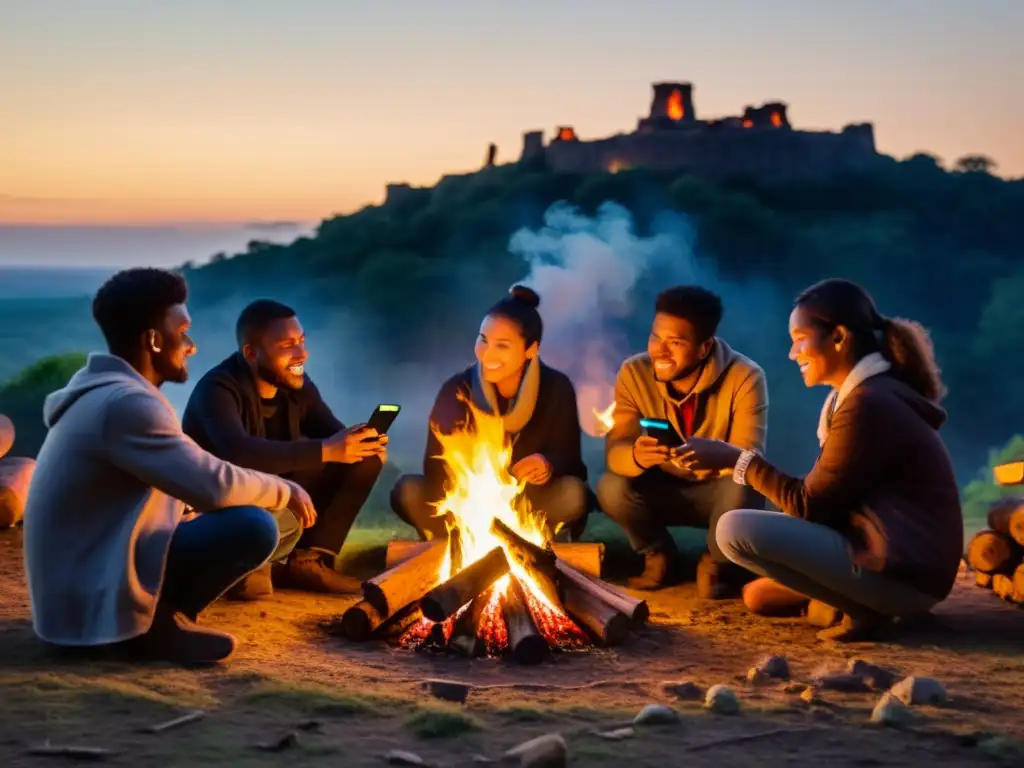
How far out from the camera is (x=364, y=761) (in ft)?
13.7

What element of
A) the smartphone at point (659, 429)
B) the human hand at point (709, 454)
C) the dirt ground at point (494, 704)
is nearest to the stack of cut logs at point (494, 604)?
the dirt ground at point (494, 704)

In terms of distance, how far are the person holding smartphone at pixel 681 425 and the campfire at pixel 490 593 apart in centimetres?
63

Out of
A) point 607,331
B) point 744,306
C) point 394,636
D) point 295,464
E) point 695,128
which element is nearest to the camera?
point 394,636

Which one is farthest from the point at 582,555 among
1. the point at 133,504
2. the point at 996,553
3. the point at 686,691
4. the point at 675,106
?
the point at 675,106

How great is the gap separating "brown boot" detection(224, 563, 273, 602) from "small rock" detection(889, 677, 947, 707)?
3498 millimetres

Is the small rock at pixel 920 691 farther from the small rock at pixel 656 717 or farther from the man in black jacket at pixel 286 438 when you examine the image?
the man in black jacket at pixel 286 438

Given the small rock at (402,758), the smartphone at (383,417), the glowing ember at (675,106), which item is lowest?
the small rock at (402,758)

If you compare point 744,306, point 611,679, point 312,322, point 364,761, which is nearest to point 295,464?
point 611,679

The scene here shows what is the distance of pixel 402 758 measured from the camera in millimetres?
4156

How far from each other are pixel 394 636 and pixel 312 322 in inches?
556

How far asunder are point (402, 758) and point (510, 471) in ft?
10.2

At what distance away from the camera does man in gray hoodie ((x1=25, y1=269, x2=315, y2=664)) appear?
4.95m

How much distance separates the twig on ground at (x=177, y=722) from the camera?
14.3 ft

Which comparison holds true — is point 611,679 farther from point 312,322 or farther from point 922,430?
point 312,322
